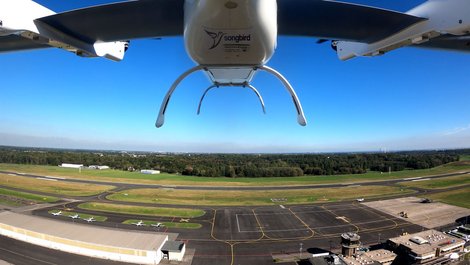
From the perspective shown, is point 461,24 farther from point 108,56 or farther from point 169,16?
point 108,56

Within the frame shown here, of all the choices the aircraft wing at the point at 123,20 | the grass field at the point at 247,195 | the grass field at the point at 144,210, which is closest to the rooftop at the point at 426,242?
the grass field at the point at 247,195

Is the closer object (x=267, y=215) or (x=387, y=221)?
(x=387, y=221)

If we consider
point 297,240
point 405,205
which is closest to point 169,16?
point 297,240

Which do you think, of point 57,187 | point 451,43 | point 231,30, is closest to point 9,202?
point 57,187

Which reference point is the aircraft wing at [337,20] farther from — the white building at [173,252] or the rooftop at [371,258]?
the white building at [173,252]

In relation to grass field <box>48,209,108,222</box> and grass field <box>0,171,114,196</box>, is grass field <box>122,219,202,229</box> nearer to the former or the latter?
grass field <box>48,209,108,222</box>

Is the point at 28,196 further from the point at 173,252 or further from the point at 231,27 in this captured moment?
the point at 231,27

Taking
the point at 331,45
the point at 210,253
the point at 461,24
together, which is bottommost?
the point at 210,253
